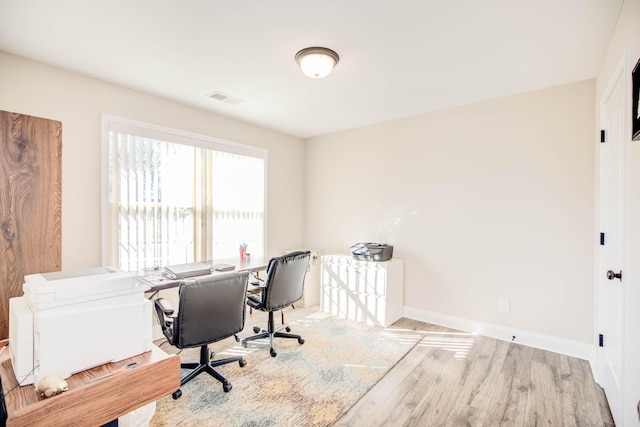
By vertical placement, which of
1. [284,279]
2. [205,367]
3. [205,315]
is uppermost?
[284,279]

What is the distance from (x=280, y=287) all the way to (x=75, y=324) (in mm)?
1836

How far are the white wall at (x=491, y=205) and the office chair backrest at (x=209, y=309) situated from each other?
2315 mm

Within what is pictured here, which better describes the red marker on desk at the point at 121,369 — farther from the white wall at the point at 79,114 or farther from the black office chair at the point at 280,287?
the white wall at the point at 79,114

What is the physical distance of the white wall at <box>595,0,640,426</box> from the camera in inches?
59.4

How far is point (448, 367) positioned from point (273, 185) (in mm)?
3150

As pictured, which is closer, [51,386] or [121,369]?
[51,386]

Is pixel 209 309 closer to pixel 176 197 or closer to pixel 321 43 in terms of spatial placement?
pixel 176 197

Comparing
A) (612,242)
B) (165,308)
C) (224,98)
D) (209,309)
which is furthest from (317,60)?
(612,242)

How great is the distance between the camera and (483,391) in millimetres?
2309

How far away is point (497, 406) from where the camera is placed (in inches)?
A: 84.1

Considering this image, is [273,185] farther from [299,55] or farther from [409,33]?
[409,33]

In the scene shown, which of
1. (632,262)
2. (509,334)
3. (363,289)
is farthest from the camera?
(363,289)

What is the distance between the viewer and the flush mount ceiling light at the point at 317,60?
2.27 m

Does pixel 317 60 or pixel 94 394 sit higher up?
pixel 317 60
